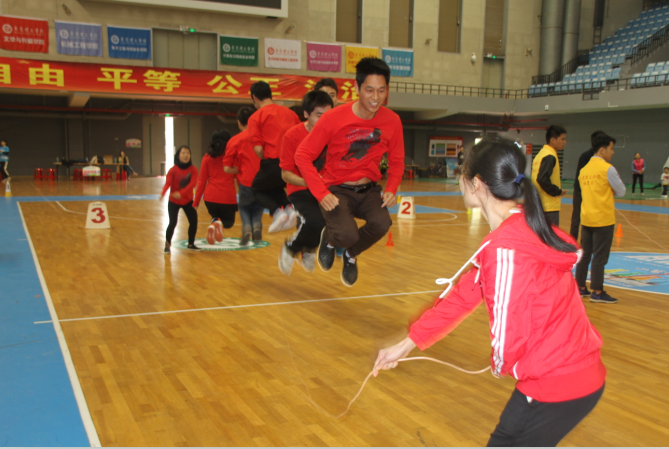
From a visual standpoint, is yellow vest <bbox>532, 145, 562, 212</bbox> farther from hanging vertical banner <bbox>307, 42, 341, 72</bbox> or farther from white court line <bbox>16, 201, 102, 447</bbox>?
hanging vertical banner <bbox>307, 42, 341, 72</bbox>

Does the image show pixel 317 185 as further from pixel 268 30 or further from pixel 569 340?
pixel 268 30

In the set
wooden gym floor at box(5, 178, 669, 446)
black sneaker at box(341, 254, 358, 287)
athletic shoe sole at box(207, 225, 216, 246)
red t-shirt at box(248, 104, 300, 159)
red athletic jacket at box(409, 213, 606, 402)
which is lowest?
wooden gym floor at box(5, 178, 669, 446)

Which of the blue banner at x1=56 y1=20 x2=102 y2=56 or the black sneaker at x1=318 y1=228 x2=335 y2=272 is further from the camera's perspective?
the blue banner at x1=56 y1=20 x2=102 y2=56

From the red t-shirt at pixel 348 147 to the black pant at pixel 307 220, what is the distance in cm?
42

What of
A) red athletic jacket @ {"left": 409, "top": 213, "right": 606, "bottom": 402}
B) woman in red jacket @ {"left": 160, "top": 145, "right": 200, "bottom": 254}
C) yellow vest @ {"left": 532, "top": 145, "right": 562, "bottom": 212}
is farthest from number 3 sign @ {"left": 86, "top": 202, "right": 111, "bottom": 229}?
red athletic jacket @ {"left": 409, "top": 213, "right": 606, "bottom": 402}

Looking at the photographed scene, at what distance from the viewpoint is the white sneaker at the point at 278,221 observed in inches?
218

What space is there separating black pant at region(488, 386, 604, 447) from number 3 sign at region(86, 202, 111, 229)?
377 inches

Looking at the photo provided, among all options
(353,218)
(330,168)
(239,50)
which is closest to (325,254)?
(353,218)

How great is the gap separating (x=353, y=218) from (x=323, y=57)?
24.4 m

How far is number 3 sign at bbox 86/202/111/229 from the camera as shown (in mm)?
9945

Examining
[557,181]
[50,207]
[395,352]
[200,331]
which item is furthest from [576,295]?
[50,207]

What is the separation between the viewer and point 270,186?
19.0 ft

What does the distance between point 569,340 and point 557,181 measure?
190 inches

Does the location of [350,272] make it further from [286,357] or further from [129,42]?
[129,42]
